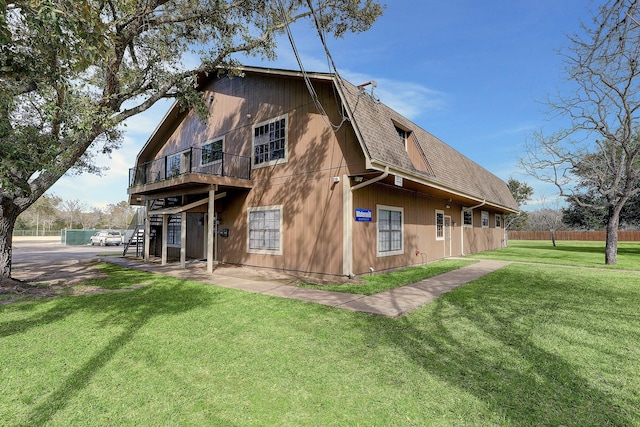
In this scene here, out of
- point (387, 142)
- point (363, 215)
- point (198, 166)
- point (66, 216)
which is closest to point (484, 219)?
point (387, 142)

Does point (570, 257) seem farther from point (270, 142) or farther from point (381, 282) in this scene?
point (270, 142)

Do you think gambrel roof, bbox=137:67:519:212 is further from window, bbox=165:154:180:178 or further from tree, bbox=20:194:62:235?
tree, bbox=20:194:62:235

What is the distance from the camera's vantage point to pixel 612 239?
12.8 metres

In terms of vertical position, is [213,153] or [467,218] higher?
[213,153]

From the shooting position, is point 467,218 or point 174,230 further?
point 467,218

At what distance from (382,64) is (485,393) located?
35.4 feet

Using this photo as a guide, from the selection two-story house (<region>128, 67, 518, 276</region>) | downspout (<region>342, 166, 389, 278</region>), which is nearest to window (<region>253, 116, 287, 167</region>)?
two-story house (<region>128, 67, 518, 276</region>)

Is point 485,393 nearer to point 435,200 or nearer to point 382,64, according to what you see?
point 382,64

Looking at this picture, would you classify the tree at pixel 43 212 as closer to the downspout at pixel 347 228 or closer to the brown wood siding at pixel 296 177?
the brown wood siding at pixel 296 177

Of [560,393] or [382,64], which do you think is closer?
[560,393]

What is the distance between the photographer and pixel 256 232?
36.6 ft

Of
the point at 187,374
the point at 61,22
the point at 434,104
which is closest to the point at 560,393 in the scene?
the point at 187,374

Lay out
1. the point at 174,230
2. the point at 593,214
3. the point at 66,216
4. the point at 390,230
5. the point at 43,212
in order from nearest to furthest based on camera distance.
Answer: the point at 390,230
the point at 174,230
the point at 593,214
the point at 43,212
the point at 66,216

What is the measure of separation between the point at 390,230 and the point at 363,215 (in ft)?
6.11
